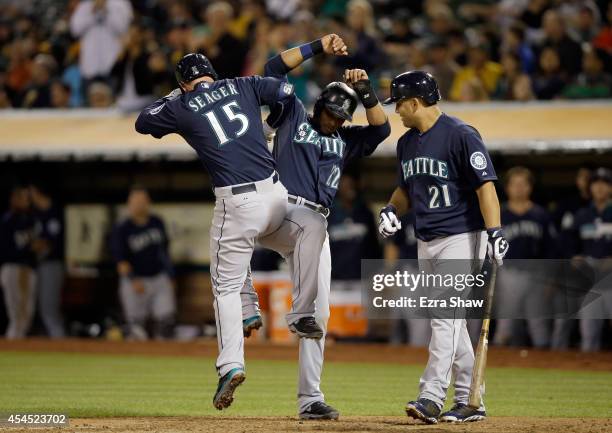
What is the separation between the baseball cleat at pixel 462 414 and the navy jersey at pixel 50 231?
9.07 metres

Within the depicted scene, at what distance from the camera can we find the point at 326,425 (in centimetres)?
632

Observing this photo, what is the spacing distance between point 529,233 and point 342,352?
92.0 inches

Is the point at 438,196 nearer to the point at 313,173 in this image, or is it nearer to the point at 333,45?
the point at 313,173

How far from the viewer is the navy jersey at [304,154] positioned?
6.85 meters

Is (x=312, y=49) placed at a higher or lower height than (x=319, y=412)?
higher

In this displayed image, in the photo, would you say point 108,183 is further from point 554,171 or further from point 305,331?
point 305,331

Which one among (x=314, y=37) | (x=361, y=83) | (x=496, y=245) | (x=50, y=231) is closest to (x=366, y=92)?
(x=361, y=83)

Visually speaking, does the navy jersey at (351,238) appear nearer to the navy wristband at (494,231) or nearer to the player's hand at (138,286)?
the player's hand at (138,286)

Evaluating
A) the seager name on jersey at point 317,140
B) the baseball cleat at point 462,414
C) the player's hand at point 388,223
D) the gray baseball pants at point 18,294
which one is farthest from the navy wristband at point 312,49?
the gray baseball pants at point 18,294

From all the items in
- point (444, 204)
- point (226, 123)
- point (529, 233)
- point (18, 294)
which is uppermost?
point (226, 123)

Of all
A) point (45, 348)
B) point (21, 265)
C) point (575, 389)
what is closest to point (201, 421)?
point (575, 389)

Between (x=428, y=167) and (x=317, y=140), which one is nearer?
(x=428, y=167)

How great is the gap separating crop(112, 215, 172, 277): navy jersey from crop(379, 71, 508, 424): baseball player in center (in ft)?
25.1

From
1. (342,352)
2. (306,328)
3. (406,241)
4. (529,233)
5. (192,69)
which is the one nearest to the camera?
(306,328)
